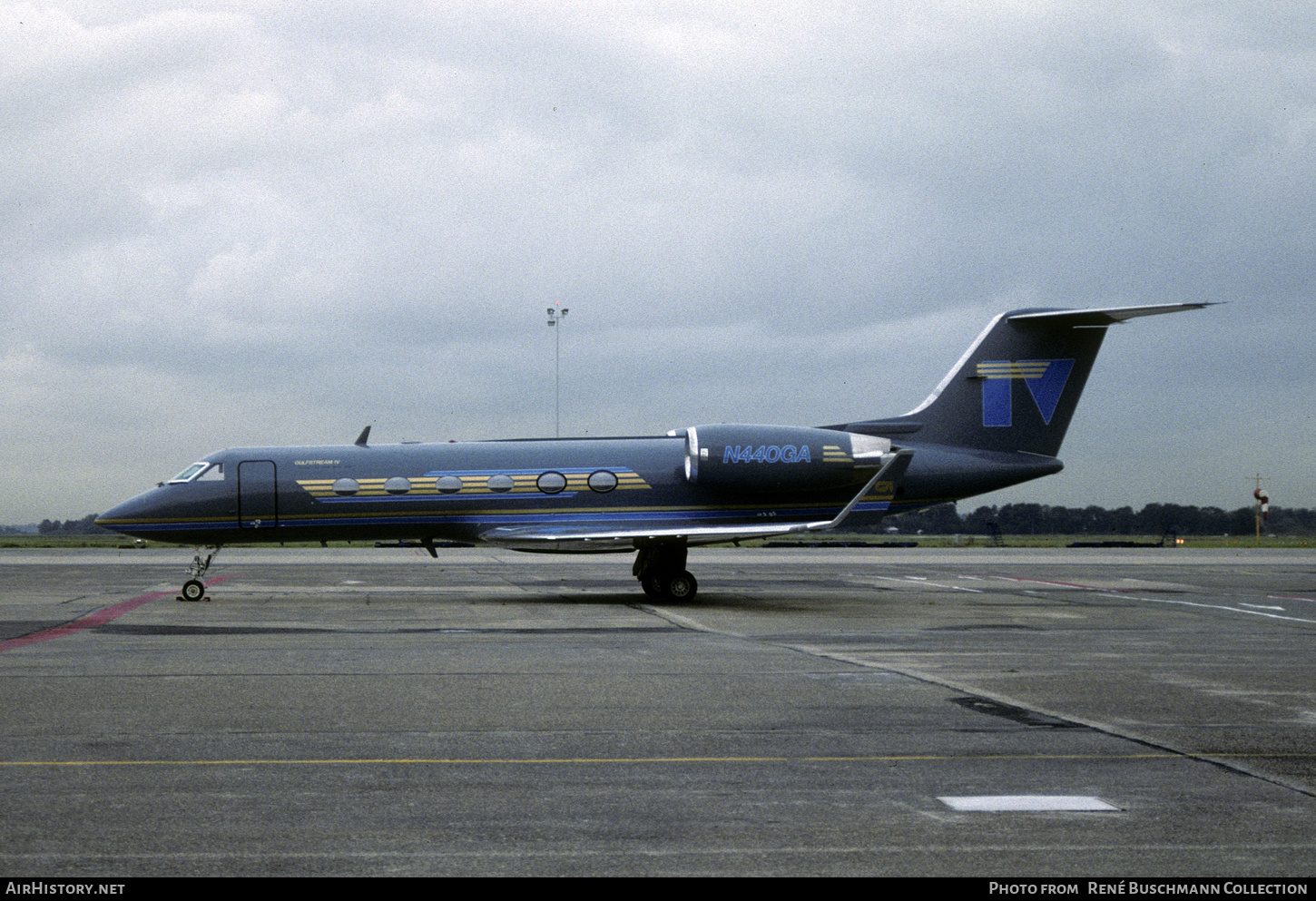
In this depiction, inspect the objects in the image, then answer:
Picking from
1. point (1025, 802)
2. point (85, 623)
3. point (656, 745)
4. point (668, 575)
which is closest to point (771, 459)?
point (668, 575)

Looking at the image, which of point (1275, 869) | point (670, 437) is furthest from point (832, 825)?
point (670, 437)

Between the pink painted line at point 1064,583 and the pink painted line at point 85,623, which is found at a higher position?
the pink painted line at point 85,623

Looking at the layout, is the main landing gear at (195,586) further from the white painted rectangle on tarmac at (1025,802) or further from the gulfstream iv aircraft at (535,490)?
the white painted rectangle on tarmac at (1025,802)

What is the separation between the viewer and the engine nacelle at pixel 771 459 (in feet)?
78.4

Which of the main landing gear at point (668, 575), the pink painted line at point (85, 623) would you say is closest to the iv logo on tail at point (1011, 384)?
the main landing gear at point (668, 575)

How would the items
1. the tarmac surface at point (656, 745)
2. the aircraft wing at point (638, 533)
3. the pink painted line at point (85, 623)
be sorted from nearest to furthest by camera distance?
the tarmac surface at point (656, 745) → the pink painted line at point (85, 623) → the aircraft wing at point (638, 533)

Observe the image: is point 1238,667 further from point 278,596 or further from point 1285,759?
point 278,596

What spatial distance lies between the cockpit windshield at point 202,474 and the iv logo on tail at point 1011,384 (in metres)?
16.5

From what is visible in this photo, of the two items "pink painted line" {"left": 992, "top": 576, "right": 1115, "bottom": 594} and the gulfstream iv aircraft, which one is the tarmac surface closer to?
the gulfstream iv aircraft

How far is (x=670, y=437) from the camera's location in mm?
25594

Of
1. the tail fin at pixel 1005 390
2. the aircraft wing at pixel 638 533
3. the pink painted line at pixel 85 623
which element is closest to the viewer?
the pink painted line at pixel 85 623

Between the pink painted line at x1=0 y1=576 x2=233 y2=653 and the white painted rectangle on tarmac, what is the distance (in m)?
12.2

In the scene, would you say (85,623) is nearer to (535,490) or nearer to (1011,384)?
(535,490)

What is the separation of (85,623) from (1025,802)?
52.9 ft
